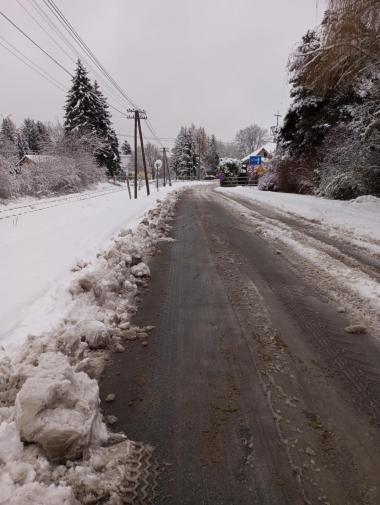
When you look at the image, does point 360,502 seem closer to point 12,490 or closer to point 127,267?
point 12,490

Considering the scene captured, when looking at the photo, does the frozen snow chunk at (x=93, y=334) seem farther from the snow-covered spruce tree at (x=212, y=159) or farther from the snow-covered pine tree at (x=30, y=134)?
the snow-covered spruce tree at (x=212, y=159)

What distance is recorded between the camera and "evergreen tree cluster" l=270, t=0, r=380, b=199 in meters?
9.95

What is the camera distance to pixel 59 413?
1.96m

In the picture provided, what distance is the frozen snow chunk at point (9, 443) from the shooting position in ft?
5.82

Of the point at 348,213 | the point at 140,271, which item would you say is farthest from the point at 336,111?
the point at 140,271

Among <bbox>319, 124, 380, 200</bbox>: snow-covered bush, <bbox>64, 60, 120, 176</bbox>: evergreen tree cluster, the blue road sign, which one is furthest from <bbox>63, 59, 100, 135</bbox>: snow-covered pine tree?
<bbox>319, 124, 380, 200</bbox>: snow-covered bush

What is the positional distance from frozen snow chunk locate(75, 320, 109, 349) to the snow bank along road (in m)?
0.21

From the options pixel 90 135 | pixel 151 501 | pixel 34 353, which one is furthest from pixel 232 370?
pixel 90 135

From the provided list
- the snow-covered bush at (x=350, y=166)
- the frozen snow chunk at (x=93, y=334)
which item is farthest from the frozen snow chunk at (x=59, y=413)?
the snow-covered bush at (x=350, y=166)

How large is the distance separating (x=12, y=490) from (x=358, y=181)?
15.1m

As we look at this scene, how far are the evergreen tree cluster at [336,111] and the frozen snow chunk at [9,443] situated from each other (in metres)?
12.1

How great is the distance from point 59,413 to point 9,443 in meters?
0.28

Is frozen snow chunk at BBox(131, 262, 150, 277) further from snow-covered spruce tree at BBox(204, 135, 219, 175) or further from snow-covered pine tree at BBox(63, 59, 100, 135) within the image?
snow-covered spruce tree at BBox(204, 135, 219, 175)

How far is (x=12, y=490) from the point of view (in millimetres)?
1568
